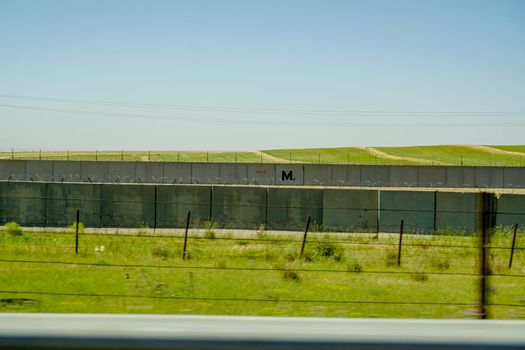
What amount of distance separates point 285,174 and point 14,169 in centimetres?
2029

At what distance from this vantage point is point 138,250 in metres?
16.3

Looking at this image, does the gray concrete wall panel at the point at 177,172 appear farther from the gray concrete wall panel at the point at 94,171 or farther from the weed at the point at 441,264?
the weed at the point at 441,264

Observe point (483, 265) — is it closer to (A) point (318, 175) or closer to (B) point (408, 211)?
(B) point (408, 211)

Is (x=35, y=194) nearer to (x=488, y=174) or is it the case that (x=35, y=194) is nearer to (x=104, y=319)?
(x=104, y=319)

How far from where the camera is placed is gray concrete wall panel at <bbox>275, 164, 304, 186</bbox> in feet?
155

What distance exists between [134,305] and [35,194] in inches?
771

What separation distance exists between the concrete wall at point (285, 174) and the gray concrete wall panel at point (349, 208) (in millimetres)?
20964

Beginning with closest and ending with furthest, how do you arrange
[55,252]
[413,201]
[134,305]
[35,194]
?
1. [134,305]
2. [55,252]
3. [413,201]
4. [35,194]

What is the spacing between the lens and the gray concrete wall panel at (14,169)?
4716cm

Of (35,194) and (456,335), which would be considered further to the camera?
(35,194)

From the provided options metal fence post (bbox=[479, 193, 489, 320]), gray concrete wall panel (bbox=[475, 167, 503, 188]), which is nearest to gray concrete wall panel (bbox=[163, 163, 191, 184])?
gray concrete wall panel (bbox=[475, 167, 503, 188])

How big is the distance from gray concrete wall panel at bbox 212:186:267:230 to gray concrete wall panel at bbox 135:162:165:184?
2177cm

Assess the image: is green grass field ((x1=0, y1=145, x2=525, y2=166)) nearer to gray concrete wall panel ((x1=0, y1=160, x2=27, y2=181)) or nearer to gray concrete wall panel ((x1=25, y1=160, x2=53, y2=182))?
gray concrete wall panel ((x1=25, y1=160, x2=53, y2=182))

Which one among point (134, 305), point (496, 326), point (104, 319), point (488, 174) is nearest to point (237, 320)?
point (104, 319)
